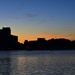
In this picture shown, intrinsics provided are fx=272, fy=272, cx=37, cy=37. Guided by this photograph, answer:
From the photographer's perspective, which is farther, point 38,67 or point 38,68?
point 38,67

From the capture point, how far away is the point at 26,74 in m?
45.6

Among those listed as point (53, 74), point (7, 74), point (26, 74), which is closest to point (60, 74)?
point (53, 74)

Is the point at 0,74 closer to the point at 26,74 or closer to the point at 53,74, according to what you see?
the point at 26,74

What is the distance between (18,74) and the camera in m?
45.6

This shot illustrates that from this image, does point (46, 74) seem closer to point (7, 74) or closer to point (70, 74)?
point (70, 74)

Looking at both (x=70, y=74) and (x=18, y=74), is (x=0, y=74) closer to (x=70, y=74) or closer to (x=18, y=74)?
(x=18, y=74)

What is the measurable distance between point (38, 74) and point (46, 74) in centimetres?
131

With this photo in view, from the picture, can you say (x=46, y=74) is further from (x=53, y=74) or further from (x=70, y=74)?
(x=70, y=74)

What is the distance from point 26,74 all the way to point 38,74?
219 centimetres

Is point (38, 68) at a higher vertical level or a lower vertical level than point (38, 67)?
lower

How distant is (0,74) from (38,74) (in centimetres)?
648

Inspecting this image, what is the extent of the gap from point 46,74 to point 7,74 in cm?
679

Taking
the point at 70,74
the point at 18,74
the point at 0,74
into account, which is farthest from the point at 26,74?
the point at 70,74

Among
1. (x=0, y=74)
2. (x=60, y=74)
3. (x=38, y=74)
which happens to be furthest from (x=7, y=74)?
(x=60, y=74)
